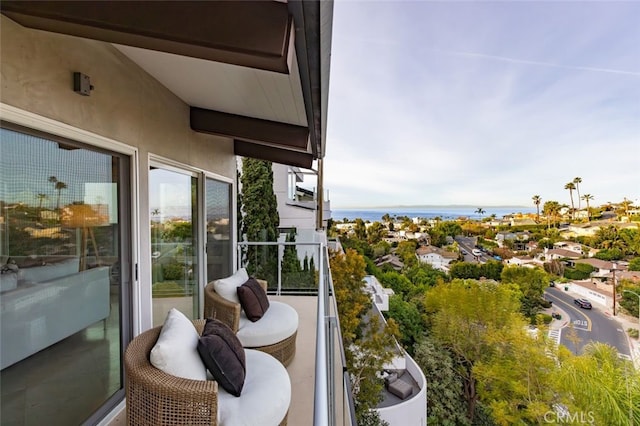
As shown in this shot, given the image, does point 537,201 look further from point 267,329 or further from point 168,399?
point 168,399

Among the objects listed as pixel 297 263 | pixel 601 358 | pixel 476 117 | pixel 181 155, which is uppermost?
pixel 476 117

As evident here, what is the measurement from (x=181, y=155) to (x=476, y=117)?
2705 cm

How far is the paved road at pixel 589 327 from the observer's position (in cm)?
2080

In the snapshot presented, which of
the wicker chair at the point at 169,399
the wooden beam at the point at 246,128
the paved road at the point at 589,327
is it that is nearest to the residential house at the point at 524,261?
the paved road at the point at 589,327

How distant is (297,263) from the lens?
6609mm

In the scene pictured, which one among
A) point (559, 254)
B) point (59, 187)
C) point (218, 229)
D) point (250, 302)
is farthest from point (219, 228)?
point (559, 254)

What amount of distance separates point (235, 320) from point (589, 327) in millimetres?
29465

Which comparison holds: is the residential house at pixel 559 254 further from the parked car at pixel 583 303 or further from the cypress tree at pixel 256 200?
the cypress tree at pixel 256 200

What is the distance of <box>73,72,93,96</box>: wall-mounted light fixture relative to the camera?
75.9 inches

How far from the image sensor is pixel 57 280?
1892 mm

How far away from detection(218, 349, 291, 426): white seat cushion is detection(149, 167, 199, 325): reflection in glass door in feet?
5.29

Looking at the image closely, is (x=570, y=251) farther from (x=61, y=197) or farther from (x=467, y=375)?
(x=61, y=197)

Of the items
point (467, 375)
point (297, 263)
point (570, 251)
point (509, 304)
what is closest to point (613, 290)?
point (570, 251)

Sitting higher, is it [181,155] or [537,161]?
[537,161]
